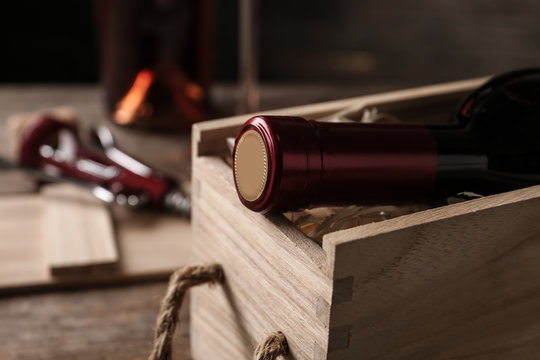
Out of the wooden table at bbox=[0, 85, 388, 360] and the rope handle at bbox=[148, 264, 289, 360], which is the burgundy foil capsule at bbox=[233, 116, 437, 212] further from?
the wooden table at bbox=[0, 85, 388, 360]

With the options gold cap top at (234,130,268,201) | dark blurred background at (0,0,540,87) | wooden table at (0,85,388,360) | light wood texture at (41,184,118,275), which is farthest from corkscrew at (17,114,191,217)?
dark blurred background at (0,0,540,87)

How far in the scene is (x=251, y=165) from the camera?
1.31 feet

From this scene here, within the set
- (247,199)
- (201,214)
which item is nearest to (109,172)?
(201,214)

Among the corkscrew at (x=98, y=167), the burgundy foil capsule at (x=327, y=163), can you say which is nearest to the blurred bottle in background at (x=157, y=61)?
the corkscrew at (x=98, y=167)

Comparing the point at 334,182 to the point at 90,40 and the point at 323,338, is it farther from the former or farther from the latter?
the point at 90,40

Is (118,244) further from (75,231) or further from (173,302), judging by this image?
(173,302)

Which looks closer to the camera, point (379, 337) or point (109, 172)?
point (379, 337)

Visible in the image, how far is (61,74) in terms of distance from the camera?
5.25 feet

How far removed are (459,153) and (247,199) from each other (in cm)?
14

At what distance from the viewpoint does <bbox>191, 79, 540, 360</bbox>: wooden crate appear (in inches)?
14.8

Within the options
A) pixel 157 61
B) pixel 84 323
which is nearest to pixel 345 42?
pixel 157 61

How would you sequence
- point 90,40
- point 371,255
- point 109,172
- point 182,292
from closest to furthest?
point 371,255 < point 182,292 < point 109,172 < point 90,40

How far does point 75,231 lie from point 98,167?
0.13m

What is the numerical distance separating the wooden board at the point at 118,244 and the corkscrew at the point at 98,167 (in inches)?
0.9
